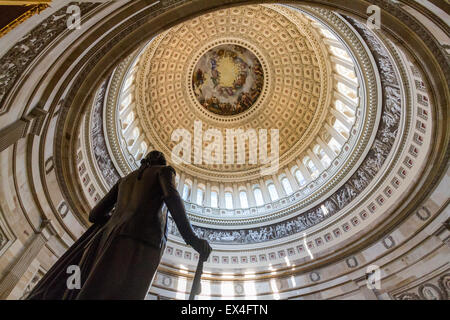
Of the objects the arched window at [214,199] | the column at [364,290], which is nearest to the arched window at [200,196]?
the arched window at [214,199]

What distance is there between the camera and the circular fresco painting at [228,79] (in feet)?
74.6

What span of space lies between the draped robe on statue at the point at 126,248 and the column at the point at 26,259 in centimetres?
444

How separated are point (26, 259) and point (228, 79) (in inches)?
828

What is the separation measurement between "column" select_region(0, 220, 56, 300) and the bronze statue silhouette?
4.41 meters

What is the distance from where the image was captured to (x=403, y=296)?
29.0 ft

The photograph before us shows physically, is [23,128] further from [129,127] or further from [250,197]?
[250,197]

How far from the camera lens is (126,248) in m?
2.33

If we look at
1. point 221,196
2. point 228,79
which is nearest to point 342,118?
point 221,196

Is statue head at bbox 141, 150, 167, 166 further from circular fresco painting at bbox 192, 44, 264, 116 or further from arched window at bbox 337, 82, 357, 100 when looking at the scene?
circular fresco painting at bbox 192, 44, 264, 116

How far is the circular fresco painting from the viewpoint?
22.7 metres

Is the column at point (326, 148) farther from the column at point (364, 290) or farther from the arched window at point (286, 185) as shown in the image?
the column at point (364, 290)

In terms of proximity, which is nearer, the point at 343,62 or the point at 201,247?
the point at 201,247

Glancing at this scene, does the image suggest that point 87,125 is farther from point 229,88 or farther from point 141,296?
point 229,88
